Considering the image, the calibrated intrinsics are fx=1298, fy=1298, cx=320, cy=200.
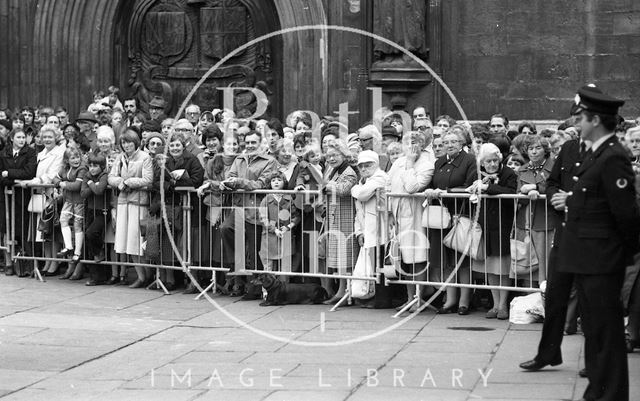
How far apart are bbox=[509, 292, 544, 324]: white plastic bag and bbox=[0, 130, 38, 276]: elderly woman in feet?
21.9

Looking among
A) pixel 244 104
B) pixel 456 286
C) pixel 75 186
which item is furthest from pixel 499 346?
pixel 244 104

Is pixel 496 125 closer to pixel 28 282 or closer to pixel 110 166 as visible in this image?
pixel 110 166

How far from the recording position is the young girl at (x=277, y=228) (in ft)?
45.5

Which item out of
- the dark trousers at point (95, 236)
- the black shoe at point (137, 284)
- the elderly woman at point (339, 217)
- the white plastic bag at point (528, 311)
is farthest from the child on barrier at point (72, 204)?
the white plastic bag at point (528, 311)

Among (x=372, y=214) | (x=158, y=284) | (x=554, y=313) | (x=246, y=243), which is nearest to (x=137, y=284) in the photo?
(x=158, y=284)

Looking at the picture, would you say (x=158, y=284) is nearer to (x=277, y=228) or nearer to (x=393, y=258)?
(x=277, y=228)

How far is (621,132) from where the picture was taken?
12.9 meters

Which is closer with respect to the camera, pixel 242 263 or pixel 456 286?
pixel 456 286

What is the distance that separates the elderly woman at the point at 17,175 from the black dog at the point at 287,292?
3.82 meters

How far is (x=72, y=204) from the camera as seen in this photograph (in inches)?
610

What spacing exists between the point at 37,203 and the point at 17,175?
1.50 ft

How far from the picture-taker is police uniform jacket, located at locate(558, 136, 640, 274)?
8.59 meters

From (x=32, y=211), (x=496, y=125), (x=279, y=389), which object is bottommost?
(x=279, y=389)

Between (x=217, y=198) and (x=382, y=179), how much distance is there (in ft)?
6.67
